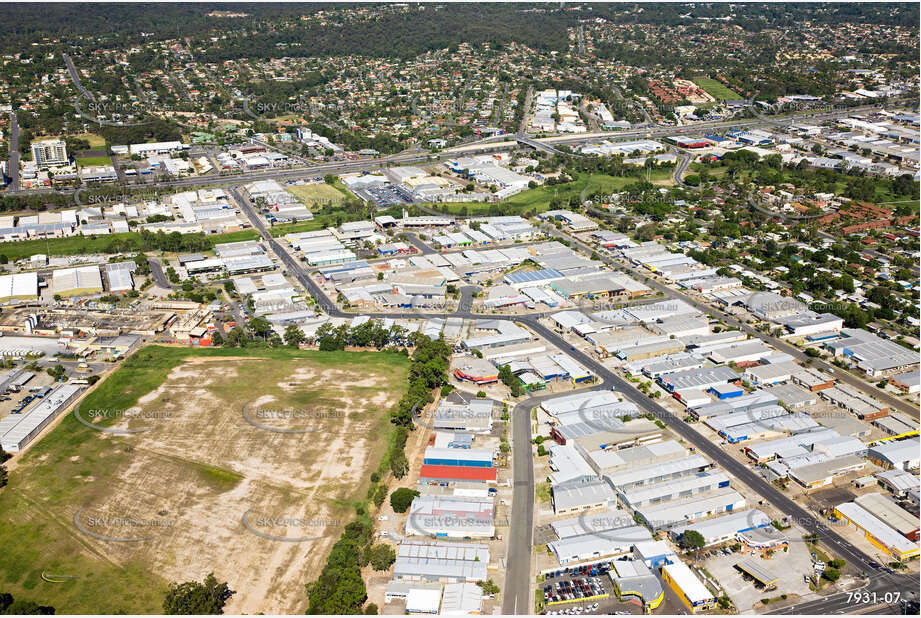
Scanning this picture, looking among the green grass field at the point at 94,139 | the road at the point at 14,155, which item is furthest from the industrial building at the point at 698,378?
the green grass field at the point at 94,139

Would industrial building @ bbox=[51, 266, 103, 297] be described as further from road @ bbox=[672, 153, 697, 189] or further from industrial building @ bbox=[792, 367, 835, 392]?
road @ bbox=[672, 153, 697, 189]

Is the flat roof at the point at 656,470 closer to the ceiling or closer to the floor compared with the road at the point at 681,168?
closer to the floor

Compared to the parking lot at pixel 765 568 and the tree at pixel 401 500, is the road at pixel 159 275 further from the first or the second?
the parking lot at pixel 765 568

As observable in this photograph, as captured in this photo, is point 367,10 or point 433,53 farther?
point 367,10

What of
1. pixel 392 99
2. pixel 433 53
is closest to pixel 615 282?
pixel 392 99

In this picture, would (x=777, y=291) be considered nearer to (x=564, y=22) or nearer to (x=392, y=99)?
(x=392, y=99)

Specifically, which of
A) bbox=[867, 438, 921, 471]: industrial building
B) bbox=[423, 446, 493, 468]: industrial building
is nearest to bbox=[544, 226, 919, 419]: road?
bbox=[867, 438, 921, 471]: industrial building
